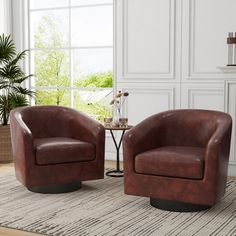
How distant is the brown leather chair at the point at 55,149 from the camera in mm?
4277

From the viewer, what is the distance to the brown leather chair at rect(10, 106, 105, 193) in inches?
168

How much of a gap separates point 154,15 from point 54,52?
2.64 m

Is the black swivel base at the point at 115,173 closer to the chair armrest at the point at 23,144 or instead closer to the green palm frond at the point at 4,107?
the chair armrest at the point at 23,144

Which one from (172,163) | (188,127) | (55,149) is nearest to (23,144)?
(55,149)

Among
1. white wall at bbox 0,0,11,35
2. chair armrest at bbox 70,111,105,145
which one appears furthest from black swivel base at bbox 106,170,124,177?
white wall at bbox 0,0,11,35

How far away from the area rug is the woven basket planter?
4.69ft

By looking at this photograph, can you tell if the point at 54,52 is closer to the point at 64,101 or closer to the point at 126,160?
the point at 64,101

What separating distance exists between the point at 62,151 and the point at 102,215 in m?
0.79

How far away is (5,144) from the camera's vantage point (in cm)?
601

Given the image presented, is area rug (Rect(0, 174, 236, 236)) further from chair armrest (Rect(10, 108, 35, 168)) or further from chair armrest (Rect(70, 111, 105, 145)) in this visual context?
chair armrest (Rect(70, 111, 105, 145))

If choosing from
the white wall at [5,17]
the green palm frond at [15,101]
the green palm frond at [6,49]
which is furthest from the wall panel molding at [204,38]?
the white wall at [5,17]

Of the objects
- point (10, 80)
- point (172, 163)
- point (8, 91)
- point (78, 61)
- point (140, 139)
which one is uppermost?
point (78, 61)

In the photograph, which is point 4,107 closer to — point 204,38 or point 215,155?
point 204,38

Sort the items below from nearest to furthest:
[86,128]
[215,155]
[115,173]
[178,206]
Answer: [215,155], [178,206], [86,128], [115,173]
